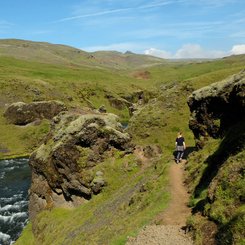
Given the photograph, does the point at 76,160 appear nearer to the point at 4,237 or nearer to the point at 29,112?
the point at 4,237

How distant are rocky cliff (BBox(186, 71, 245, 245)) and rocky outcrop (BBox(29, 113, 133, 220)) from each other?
45.9 ft

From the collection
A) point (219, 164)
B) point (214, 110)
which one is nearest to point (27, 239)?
point (214, 110)

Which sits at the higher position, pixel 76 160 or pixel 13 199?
pixel 76 160

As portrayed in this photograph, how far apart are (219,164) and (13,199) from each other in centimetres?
5164

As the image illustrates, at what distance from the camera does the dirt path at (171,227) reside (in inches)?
869

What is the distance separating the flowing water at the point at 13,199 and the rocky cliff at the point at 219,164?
3255cm

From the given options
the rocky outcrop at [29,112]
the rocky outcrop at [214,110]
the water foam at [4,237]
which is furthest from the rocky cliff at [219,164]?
the rocky outcrop at [29,112]

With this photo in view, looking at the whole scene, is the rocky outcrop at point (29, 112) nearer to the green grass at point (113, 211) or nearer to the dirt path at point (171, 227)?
the green grass at point (113, 211)

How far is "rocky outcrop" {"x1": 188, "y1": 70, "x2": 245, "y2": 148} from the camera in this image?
3547cm

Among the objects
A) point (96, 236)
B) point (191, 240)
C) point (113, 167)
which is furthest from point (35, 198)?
point (191, 240)

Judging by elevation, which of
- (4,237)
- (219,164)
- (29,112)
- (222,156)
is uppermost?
(222,156)

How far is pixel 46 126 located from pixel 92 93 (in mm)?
79419

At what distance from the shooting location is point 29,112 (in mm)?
128875

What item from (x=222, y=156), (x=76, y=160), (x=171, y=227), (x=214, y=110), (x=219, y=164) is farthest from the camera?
(x=76, y=160)
